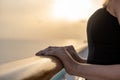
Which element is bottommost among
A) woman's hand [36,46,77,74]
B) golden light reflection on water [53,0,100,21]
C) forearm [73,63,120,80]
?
forearm [73,63,120,80]

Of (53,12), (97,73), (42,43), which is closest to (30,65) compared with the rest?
(97,73)

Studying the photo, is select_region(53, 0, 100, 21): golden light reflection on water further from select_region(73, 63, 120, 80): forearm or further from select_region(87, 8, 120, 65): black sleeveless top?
select_region(73, 63, 120, 80): forearm

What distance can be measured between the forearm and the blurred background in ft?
2.66

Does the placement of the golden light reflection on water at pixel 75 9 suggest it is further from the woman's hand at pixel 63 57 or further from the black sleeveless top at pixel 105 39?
the woman's hand at pixel 63 57

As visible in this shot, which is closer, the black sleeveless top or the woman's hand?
the woman's hand

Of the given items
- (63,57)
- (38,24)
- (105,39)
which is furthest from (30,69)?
(38,24)

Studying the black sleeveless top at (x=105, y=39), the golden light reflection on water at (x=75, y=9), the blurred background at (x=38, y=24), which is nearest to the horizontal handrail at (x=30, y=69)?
the black sleeveless top at (x=105, y=39)

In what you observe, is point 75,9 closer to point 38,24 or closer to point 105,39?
point 38,24

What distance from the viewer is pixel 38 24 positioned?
199cm

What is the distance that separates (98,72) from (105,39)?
176 mm

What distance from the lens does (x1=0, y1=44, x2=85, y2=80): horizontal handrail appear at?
460mm

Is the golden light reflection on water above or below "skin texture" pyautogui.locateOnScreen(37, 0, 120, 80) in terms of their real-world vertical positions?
above

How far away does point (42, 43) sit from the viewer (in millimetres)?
1932

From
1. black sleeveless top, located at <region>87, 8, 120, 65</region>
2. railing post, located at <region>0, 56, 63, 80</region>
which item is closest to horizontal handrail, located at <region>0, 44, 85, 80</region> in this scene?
railing post, located at <region>0, 56, 63, 80</region>
